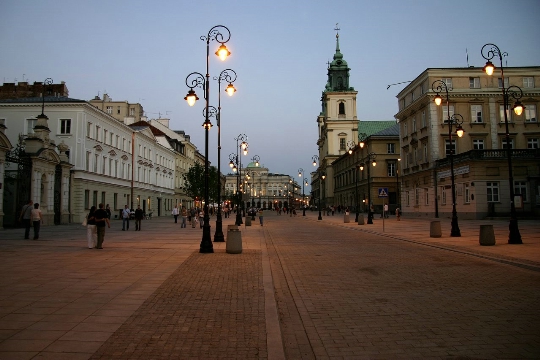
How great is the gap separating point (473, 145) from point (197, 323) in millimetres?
48322

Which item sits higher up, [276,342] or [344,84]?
[344,84]

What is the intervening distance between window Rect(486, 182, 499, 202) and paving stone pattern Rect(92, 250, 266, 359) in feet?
119

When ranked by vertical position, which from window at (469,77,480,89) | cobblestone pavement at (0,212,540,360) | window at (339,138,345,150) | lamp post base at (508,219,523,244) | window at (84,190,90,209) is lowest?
cobblestone pavement at (0,212,540,360)

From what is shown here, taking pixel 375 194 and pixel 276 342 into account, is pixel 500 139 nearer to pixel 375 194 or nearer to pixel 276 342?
pixel 375 194

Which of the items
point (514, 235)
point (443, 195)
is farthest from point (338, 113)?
point (514, 235)

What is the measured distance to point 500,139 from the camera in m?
47.8

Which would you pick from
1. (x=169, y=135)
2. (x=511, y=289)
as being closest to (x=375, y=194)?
(x=169, y=135)

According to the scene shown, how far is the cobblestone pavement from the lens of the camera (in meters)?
5.31

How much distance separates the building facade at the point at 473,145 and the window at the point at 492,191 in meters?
0.08

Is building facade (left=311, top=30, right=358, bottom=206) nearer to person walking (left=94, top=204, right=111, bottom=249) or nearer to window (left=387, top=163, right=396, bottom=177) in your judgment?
window (left=387, top=163, right=396, bottom=177)

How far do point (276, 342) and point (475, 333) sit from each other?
9.27 feet

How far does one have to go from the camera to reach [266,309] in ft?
23.5

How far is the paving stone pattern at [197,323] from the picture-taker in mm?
5145

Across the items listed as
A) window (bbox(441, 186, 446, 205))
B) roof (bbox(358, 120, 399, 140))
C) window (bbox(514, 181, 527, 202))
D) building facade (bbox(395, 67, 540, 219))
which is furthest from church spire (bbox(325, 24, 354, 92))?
window (bbox(514, 181, 527, 202))
